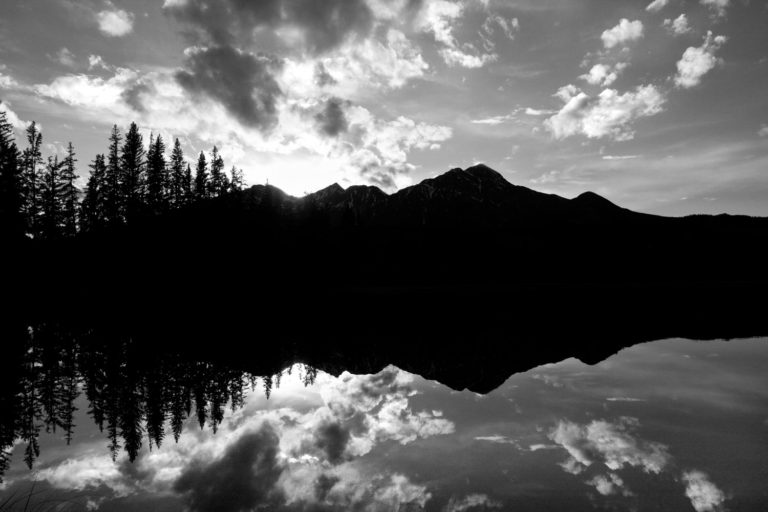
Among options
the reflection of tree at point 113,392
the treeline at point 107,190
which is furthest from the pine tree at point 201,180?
the reflection of tree at point 113,392

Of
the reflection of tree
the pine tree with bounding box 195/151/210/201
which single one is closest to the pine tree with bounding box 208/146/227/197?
the pine tree with bounding box 195/151/210/201

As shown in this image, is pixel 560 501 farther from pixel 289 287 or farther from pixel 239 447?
pixel 289 287

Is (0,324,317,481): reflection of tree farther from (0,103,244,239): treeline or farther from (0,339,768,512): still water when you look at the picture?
(0,103,244,239): treeline

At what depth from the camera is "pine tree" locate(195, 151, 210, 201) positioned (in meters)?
70.8

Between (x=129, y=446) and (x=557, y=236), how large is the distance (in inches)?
6757

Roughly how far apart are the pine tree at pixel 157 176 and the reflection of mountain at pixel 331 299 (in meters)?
Answer: 3.35

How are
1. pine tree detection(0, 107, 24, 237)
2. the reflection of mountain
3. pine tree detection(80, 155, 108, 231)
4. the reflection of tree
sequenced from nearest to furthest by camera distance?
1. the reflection of tree
2. the reflection of mountain
3. pine tree detection(0, 107, 24, 237)
4. pine tree detection(80, 155, 108, 231)

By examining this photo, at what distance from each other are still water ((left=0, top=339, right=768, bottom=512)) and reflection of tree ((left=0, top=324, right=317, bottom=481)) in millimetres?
96

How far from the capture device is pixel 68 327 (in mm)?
→ 29609

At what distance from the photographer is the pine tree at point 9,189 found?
147 ft

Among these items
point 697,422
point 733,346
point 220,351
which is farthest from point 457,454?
point 733,346

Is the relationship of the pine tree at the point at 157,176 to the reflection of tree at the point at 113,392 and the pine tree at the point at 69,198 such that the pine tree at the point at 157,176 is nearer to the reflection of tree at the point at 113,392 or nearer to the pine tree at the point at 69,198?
the pine tree at the point at 69,198

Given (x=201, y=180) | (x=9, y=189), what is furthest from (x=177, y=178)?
(x=9, y=189)

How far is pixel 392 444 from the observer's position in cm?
1021
